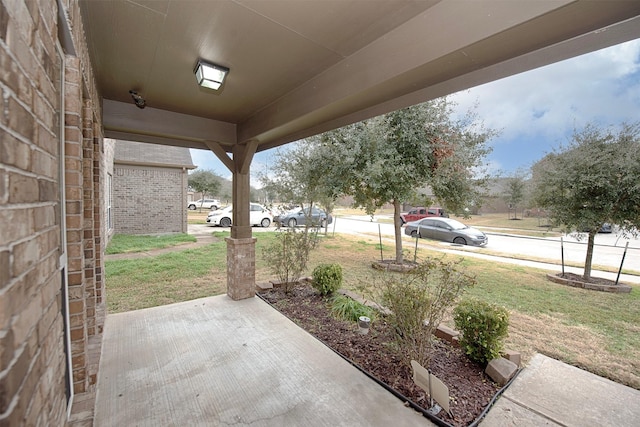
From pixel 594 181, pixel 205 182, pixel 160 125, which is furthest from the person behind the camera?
pixel 205 182

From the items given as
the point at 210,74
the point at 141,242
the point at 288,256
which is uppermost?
the point at 210,74

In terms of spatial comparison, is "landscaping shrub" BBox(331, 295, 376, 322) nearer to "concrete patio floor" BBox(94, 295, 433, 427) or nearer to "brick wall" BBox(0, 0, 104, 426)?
"concrete patio floor" BBox(94, 295, 433, 427)

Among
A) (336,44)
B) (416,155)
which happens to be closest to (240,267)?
(336,44)

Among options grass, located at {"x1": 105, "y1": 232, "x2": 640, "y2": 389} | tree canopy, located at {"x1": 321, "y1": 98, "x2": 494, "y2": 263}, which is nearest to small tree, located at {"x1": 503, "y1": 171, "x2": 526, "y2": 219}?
grass, located at {"x1": 105, "y1": 232, "x2": 640, "y2": 389}

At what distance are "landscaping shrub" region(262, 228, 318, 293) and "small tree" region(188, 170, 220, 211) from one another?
25.0 m

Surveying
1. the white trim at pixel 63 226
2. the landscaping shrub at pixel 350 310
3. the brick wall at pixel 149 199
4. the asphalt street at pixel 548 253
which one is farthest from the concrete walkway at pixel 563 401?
the brick wall at pixel 149 199

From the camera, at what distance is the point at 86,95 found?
2.13 metres

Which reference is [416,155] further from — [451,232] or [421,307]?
[451,232]

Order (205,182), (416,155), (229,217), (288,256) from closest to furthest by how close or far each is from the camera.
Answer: (288,256) < (416,155) < (229,217) < (205,182)

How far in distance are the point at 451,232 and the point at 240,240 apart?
878cm

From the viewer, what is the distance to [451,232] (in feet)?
35.3

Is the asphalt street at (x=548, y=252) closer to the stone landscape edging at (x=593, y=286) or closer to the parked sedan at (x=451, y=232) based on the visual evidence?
the parked sedan at (x=451, y=232)

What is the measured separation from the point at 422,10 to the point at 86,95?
2.38 m

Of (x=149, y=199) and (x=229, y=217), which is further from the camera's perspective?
(x=229, y=217)
